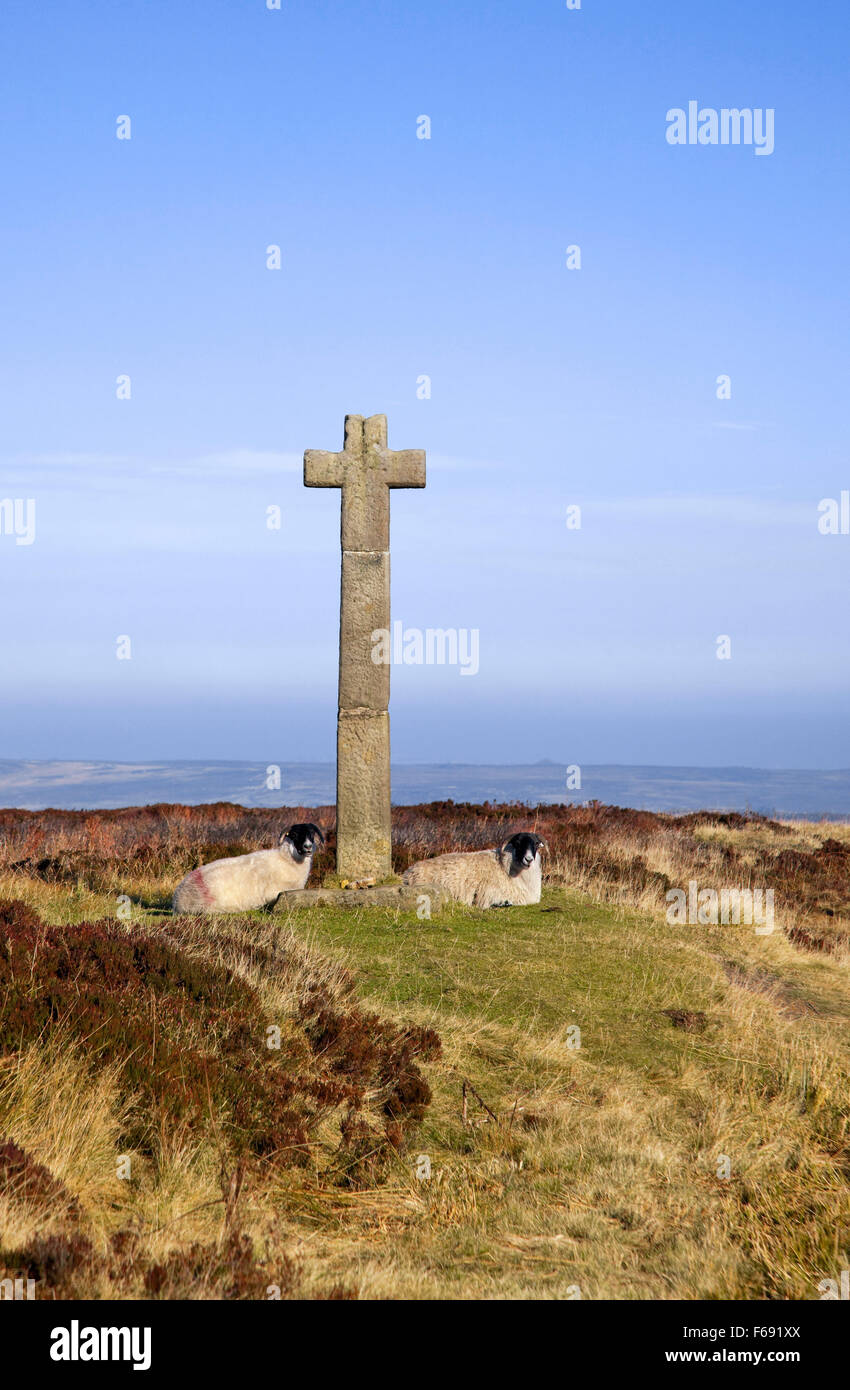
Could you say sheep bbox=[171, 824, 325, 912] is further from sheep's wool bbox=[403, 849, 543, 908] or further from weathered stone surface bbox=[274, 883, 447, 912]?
sheep's wool bbox=[403, 849, 543, 908]

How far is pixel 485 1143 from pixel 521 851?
7458 mm

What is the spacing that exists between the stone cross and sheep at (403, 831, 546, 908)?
0.65 meters

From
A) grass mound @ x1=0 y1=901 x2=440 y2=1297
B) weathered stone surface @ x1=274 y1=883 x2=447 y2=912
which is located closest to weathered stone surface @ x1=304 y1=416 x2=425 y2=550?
weathered stone surface @ x1=274 y1=883 x2=447 y2=912

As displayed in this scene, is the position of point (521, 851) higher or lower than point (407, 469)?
lower

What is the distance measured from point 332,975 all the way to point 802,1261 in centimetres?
464

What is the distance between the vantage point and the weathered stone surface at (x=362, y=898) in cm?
1312

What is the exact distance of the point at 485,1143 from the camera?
23.3ft

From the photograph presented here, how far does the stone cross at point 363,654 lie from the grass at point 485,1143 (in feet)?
7.39

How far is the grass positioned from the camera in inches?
207

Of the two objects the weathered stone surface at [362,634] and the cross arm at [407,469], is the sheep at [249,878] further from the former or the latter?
the cross arm at [407,469]
